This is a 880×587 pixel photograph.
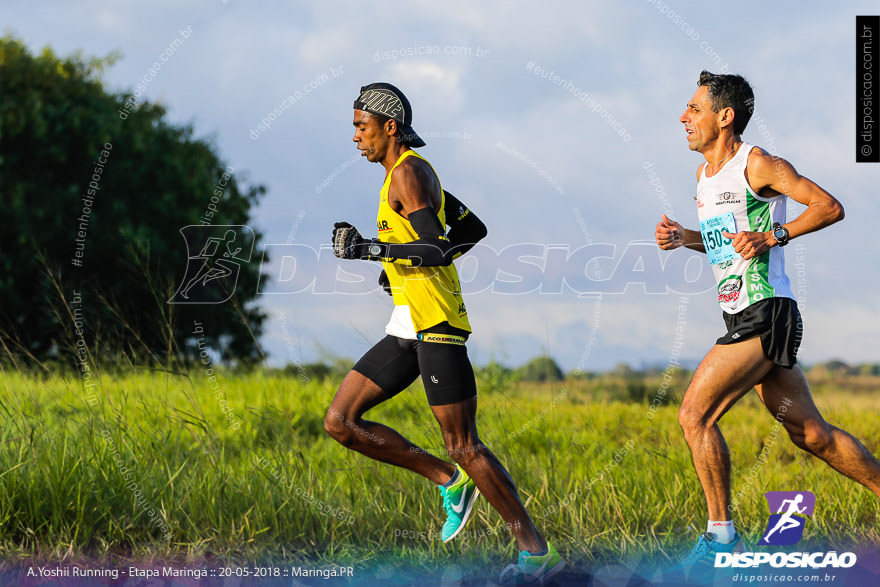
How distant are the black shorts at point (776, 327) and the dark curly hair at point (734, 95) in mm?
1005

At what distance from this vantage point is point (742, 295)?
4488 millimetres

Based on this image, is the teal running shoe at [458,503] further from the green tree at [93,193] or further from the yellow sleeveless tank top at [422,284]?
the green tree at [93,193]

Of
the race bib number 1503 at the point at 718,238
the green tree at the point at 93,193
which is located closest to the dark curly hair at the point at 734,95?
the race bib number 1503 at the point at 718,238

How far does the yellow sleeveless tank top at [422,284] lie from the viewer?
4367 millimetres

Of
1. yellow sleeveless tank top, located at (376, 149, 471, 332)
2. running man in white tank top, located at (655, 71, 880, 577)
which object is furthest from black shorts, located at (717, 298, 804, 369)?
yellow sleeveless tank top, located at (376, 149, 471, 332)

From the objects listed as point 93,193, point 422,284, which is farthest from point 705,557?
point 93,193

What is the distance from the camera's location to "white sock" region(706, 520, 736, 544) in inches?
178

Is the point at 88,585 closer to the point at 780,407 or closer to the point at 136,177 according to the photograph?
the point at 780,407

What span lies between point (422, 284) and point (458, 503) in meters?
1.28

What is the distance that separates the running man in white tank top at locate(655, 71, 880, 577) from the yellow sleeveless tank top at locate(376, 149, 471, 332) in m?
1.40

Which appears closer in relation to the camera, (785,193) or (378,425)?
(785,193)

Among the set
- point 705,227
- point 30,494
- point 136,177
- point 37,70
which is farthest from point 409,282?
point 37,70

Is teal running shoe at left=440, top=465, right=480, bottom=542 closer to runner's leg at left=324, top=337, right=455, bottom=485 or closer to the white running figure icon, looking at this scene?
runner's leg at left=324, top=337, right=455, bottom=485

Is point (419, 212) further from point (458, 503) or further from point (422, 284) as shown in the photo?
point (458, 503)
